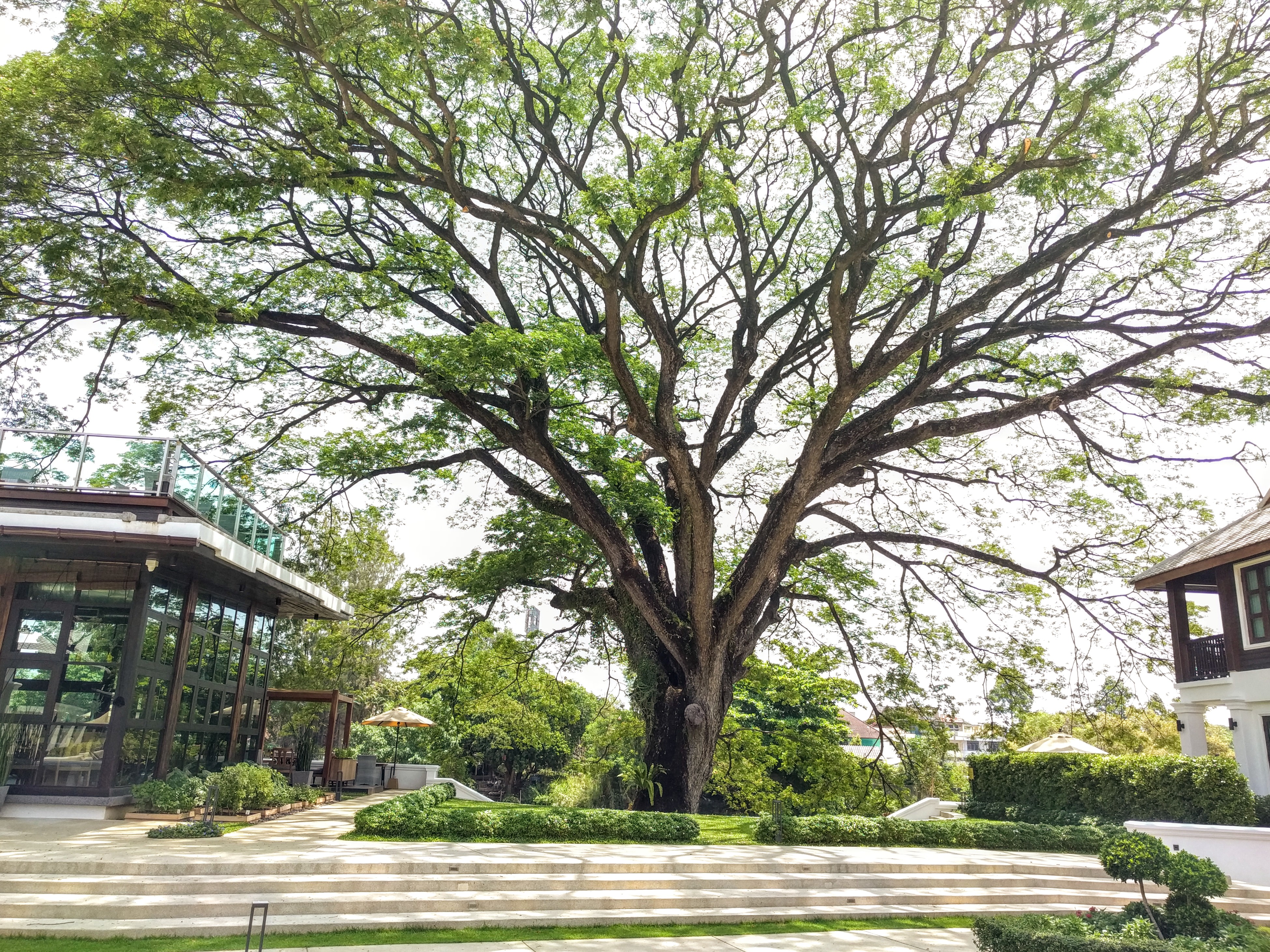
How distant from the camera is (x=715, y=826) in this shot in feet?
46.0

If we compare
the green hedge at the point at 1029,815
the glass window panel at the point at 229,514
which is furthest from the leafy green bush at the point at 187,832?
the green hedge at the point at 1029,815

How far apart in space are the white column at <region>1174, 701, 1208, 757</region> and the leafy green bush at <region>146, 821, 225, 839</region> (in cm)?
1797

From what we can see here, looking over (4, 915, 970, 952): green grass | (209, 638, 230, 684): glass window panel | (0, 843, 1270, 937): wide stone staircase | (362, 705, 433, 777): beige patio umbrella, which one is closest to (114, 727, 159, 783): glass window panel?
(209, 638, 230, 684): glass window panel

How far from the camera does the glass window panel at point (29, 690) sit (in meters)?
11.7

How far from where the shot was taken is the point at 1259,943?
7.03 m

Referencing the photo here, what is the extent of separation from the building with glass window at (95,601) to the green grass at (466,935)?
5.60m

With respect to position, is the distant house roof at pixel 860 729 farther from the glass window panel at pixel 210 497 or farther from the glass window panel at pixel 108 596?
the glass window panel at pixel 108 596

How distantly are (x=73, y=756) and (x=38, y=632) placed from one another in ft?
6.11

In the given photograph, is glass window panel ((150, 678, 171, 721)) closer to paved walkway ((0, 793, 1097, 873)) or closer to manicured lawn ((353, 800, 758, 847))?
paved walkway ((0, 793, 1097, 873))

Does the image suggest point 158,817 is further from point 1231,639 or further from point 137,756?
point 1231,639

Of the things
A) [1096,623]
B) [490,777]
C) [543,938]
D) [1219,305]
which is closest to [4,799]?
[543,938]

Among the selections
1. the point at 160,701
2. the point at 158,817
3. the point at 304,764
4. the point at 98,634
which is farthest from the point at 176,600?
the point at 304,764

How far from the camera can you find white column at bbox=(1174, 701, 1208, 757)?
17.2m

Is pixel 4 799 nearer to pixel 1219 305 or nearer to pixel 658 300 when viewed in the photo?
pixel 658 300
